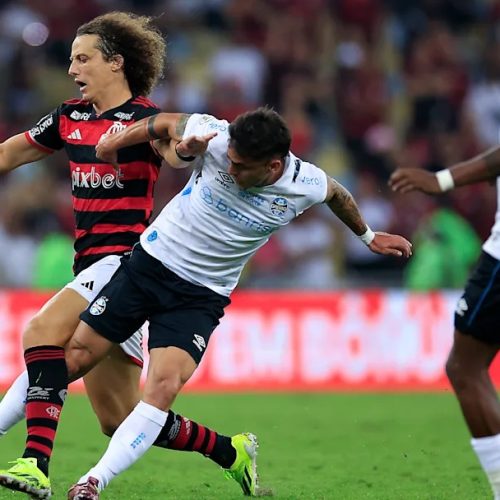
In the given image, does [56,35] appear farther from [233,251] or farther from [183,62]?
[233,251]

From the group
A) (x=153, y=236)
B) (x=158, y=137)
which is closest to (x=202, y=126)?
(x=158, y=137)

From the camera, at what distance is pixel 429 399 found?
41.4ft

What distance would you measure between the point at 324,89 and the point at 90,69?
1034 centimetres

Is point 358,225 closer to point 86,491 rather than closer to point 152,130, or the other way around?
point 152,130

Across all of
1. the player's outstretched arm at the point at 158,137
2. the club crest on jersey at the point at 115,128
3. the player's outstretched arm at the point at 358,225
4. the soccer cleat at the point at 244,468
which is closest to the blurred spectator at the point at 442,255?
the soccer cleat at the point at 244,468

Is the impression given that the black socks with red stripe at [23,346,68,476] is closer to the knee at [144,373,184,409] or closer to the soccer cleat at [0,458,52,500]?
the soccer cleat at [0,458,52,500]

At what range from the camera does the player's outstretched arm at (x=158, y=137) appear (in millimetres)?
6164

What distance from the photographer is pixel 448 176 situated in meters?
5.58

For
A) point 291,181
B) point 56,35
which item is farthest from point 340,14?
point 291,181

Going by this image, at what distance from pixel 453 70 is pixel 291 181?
11.5m

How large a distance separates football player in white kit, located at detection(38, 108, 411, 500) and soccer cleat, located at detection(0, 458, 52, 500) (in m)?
0.38

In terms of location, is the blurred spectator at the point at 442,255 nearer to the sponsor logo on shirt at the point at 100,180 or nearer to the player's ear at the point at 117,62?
the player's ear at the point at 117,62

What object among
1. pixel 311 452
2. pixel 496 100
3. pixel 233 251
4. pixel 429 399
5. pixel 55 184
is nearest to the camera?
pixel 233 251

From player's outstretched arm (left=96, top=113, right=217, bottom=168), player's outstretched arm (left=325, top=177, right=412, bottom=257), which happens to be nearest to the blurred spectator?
player's outstretched arm (left=325, top=177, right=412, bottom=257)
